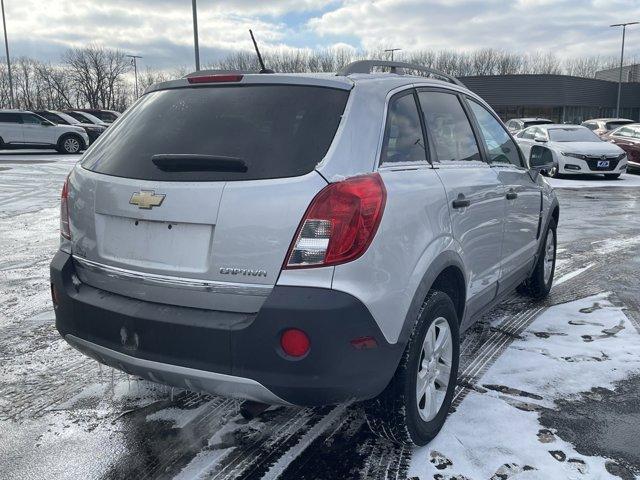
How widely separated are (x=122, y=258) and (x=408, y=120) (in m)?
1.48

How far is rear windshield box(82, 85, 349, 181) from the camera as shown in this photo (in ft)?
7.66

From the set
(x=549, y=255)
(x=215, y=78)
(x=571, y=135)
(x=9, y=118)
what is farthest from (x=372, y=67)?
(x=9, y=118)

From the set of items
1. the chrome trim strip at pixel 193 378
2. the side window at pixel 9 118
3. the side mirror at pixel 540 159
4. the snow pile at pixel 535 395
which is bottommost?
the snow pile at pixel 535 395

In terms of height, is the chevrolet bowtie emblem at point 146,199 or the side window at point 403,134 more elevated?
the side window at point 403,134

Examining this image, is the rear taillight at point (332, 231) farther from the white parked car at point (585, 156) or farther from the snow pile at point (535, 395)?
the white parked car at point (585, 156)

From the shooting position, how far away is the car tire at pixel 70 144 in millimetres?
23578

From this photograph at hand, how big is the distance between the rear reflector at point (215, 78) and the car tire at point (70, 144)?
23.0m

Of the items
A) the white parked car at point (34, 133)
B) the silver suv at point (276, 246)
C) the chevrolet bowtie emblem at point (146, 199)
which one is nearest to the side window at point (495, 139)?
the silver suv at point (276, 246)

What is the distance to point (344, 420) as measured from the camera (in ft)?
9.98

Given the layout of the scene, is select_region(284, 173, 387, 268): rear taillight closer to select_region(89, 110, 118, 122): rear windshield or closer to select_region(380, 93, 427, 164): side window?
select_region(380, 93, 427, 164): side window

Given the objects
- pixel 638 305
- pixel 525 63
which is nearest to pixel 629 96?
pixel 525 63

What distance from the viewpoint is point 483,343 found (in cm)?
411

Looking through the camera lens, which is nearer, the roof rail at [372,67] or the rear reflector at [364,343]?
the rear reflector at [364,343]

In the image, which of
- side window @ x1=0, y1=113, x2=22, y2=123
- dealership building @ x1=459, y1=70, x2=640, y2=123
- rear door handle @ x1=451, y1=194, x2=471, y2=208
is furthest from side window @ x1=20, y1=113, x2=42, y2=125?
dealership building @ x1=459, y1=70, x2=640, y2=123
